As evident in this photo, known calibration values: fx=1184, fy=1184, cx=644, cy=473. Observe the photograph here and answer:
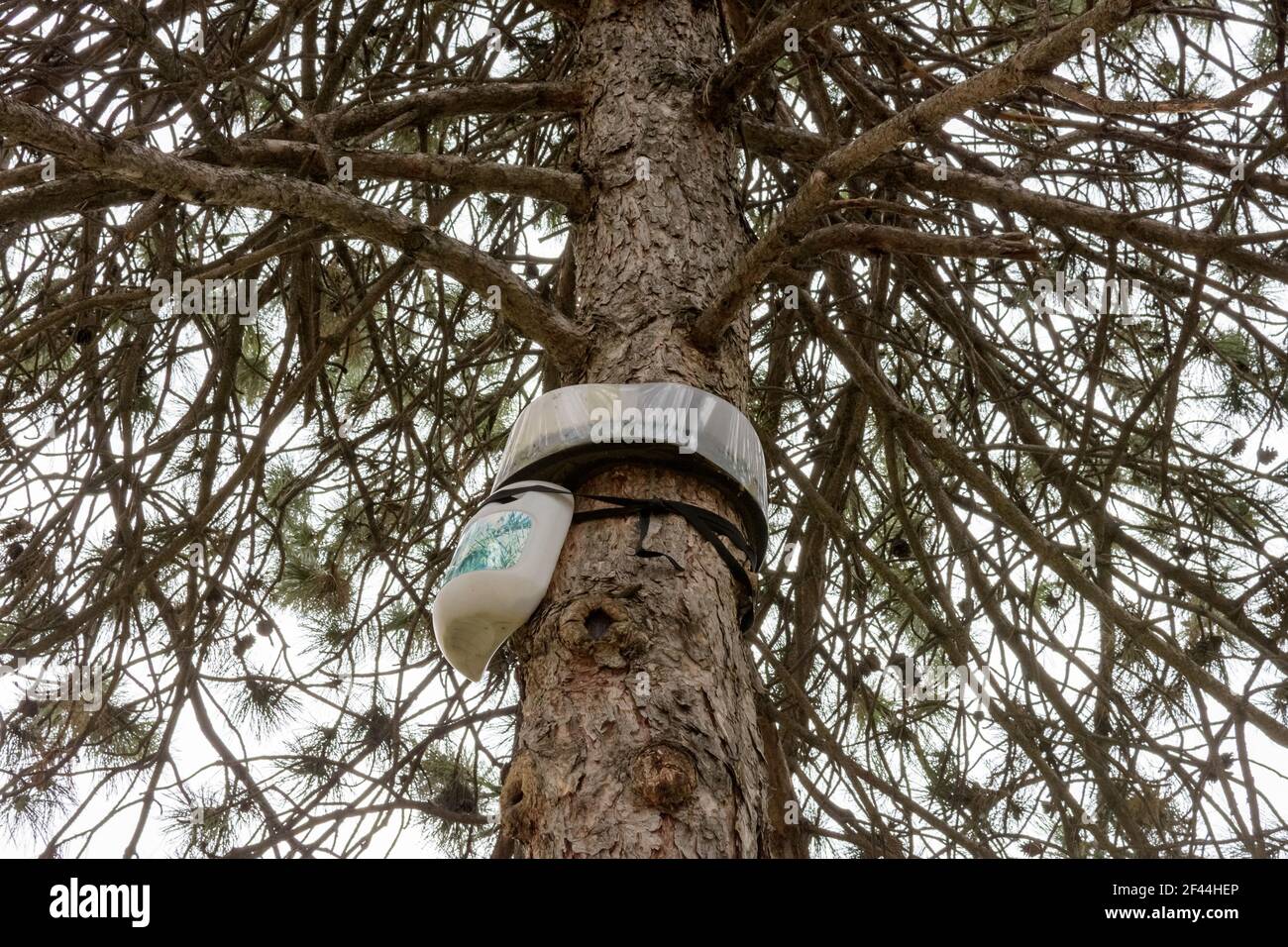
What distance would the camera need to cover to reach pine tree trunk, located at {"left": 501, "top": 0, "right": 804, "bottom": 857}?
1506 millimetres

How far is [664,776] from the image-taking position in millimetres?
1496

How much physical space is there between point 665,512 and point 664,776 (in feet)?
1.58

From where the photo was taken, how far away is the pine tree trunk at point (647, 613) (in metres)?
1.51

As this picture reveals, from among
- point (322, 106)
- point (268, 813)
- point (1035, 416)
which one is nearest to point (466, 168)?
point (322, 106)

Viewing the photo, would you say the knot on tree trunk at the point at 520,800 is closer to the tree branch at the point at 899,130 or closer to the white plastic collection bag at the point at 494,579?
the white plastic collection bag at the point at 494,579

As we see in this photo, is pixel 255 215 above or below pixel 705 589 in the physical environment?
above

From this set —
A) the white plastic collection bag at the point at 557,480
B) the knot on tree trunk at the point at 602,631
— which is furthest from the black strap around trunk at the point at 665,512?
the knot on tree trunk at the point at 602,631

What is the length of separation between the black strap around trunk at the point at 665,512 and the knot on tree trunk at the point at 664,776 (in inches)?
13.4

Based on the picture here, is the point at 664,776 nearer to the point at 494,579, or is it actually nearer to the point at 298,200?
the point at 494,579

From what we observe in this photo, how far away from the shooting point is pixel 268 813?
2.92 m
